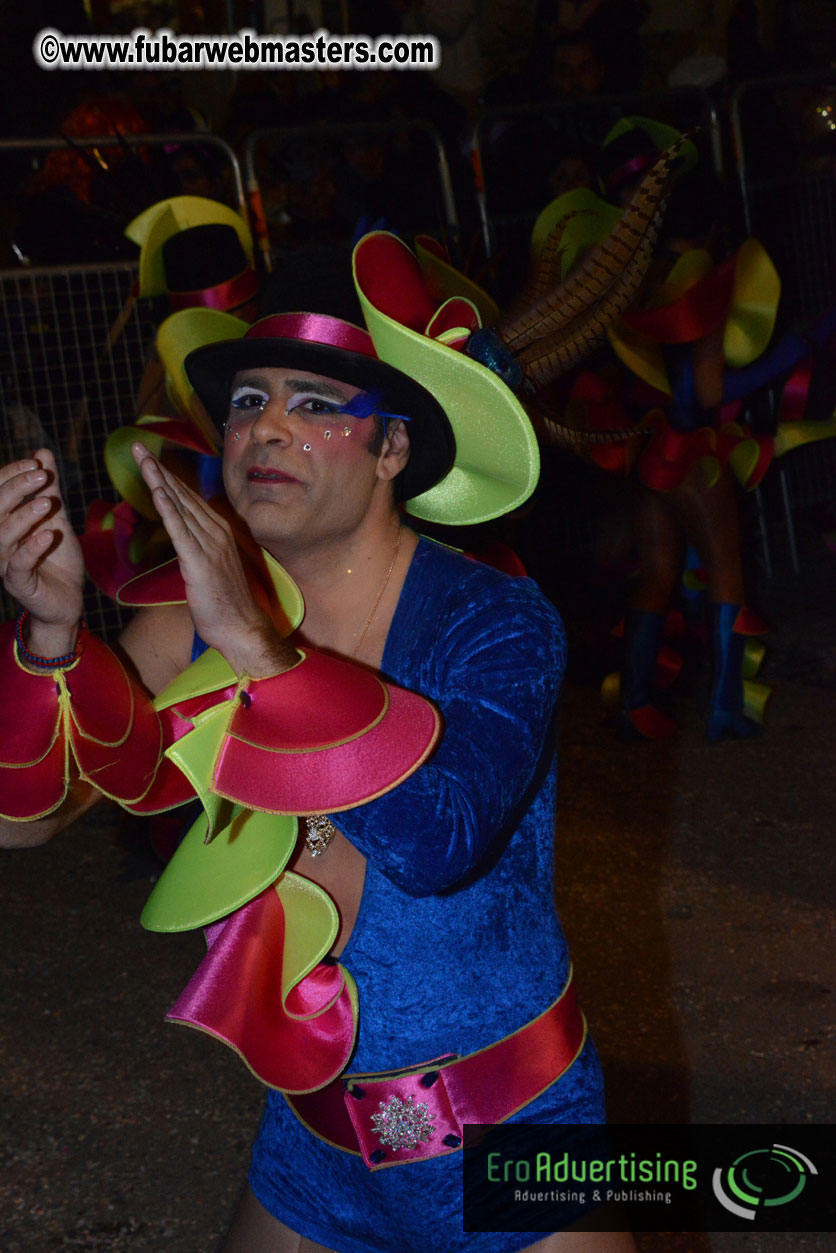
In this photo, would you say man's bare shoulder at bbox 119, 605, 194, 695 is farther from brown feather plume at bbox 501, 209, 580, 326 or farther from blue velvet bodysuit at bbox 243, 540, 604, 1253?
brown feather plume at bbox 501, 209, 580, 326

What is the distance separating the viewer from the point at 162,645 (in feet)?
6.14

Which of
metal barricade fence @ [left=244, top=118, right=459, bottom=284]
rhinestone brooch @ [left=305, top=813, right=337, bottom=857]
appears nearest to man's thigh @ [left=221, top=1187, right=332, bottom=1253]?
rhinestone brooch @ [left=305, top=813, right=337, bottom=857]

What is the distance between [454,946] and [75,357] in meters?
4.32

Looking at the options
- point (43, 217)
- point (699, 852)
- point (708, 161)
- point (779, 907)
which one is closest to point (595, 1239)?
point (779, 907)

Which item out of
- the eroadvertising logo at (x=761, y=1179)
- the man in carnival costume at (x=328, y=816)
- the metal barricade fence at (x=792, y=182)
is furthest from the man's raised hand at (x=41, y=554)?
the metal barricade fence at (x=792, y=182)

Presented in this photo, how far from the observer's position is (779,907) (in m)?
3.84

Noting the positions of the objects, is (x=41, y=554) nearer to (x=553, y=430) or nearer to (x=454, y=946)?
(x=454, y=946)

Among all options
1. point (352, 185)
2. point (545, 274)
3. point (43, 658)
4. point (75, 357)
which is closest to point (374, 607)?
point (43, 658)

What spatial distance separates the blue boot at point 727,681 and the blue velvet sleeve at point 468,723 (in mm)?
3410

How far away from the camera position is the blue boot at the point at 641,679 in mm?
5117

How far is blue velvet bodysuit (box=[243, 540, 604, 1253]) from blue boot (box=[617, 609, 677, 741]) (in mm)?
3410

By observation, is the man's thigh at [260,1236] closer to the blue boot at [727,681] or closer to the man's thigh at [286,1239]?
the man's thigh at [286,1239]

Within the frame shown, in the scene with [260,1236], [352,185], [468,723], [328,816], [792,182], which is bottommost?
[260,1236]

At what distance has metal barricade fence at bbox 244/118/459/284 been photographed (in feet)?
19.0
